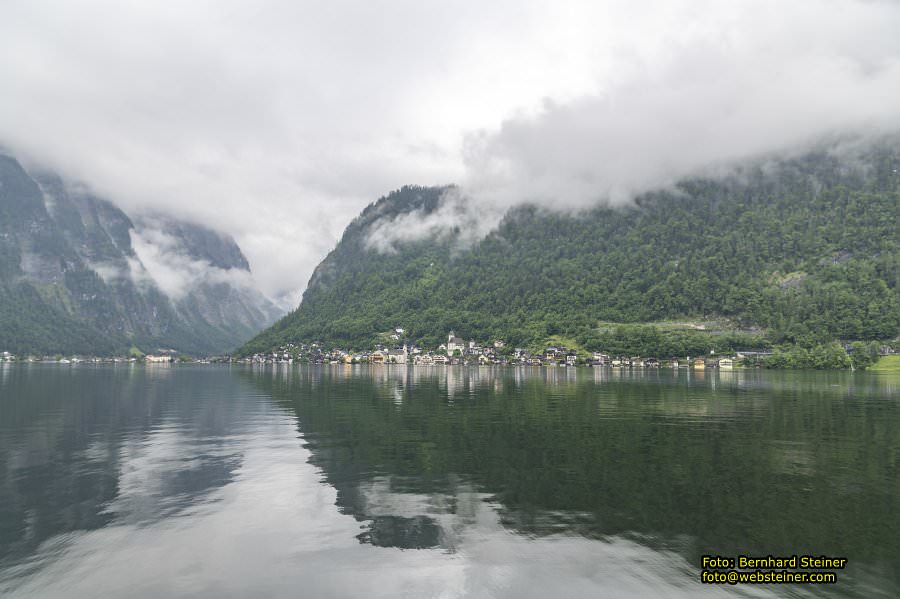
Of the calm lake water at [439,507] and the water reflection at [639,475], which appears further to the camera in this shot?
the water reflection at [639,475]

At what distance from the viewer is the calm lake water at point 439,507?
14578mm

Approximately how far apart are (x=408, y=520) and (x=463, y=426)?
22493 mm

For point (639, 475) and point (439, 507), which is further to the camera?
point (639, 475)

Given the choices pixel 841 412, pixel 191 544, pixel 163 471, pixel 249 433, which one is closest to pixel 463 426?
pixel 249 433

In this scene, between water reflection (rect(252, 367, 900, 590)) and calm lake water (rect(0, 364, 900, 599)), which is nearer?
calm lake water (rect(0, 364, 900, 599))

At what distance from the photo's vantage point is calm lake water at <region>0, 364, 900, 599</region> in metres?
14.6

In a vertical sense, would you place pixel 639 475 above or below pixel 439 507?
above

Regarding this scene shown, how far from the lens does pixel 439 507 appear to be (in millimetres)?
20969

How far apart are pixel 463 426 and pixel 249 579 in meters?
28.0

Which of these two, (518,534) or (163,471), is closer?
(518,534)

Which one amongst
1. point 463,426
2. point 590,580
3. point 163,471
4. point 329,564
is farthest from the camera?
point 463,426

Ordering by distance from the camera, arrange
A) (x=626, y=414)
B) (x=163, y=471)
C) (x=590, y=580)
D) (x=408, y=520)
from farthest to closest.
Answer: (x=626, y=414)
(x=163, y=471)
(x=408, y=520)
(x=590, y=580)

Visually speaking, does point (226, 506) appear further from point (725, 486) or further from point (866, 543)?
point (866, 543)

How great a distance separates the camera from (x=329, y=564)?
620 inches
